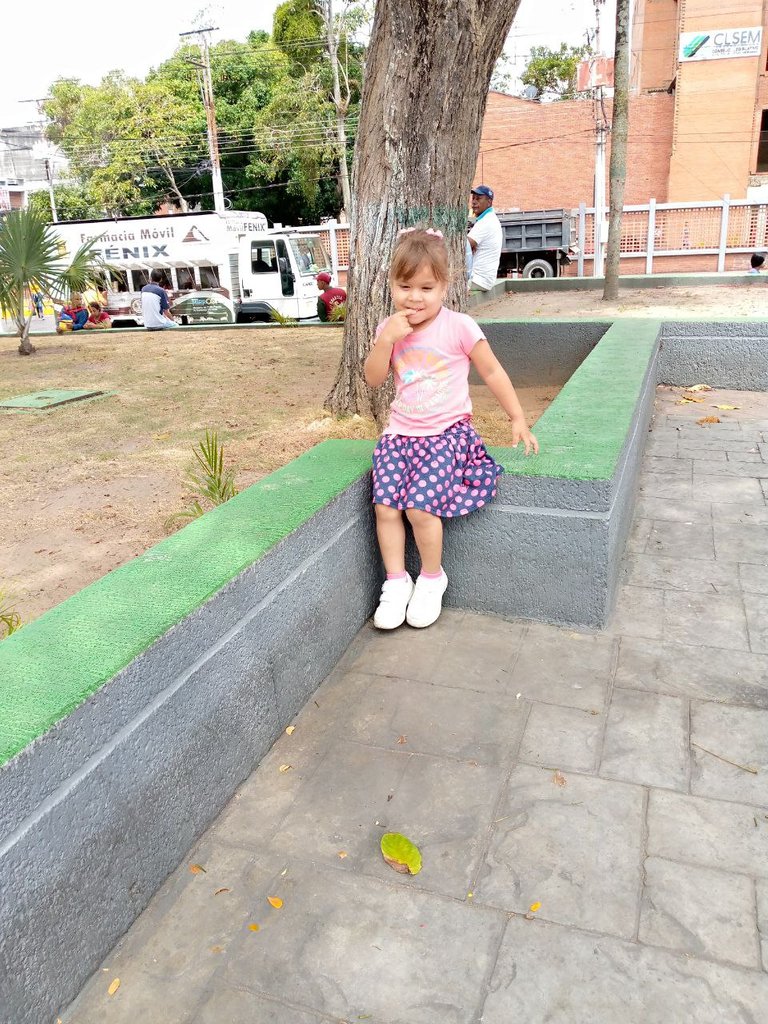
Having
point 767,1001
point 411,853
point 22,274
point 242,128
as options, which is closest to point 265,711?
point 411,853

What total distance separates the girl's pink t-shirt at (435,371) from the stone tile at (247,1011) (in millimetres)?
1917

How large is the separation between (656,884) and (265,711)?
1190 mm

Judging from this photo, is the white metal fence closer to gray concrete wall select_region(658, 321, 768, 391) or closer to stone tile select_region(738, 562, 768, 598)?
gray concrete wall select_region(658, 321, 768, 391)

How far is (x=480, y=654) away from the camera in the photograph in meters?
3.04

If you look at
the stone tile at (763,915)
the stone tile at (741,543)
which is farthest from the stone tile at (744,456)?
the stone tile at (763,915)

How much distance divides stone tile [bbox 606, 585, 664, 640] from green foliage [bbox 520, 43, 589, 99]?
4700 centimetres

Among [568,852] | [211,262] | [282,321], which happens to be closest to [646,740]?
[568,852]

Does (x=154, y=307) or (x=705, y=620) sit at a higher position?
(x=154, y=307)

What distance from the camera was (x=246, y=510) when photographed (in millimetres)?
2799

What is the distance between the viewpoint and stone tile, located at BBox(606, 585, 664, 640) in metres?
3.16

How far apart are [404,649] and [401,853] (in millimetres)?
1086

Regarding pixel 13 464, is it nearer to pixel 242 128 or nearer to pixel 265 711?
pixel 265 711

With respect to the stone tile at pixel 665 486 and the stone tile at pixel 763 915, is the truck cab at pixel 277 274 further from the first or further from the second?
the stone tile at pixel 763 915

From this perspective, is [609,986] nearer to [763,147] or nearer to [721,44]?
[721,44]
